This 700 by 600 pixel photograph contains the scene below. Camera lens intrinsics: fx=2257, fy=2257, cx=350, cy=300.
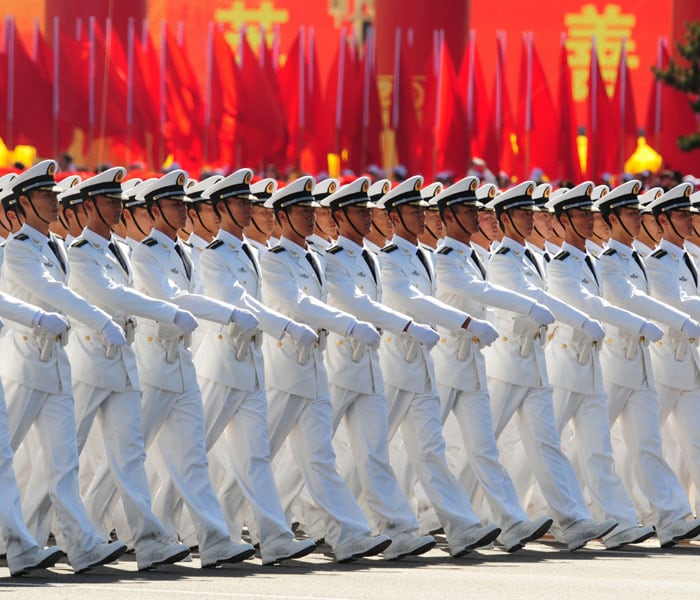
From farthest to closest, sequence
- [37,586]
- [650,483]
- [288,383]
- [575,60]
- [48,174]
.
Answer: [575,60], [650,483], [288,383], [48,174], [37,586]

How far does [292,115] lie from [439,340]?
1492 centimetres

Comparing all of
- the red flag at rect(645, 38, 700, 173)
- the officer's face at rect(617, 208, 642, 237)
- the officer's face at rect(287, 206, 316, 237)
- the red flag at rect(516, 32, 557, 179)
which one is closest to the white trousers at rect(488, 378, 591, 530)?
the officer's face at rect(617, 208, 642, 237)

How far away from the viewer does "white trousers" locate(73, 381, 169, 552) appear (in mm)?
10188

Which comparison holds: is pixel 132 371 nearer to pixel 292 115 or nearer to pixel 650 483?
pixel 650 483

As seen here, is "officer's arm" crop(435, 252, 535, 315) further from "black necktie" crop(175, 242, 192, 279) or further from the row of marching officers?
"black necktie" crop(175, 242, 192, 279)

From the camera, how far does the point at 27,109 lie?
25.2 metres

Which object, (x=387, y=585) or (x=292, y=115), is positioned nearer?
(x=387, y=585)

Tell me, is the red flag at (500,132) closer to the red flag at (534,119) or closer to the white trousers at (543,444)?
the red flag at (534,119)

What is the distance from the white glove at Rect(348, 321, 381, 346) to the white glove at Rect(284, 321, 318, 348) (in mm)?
237

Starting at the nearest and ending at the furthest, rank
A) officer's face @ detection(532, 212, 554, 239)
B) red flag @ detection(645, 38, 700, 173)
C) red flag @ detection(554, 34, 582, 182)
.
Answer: officer's face @ detection(532, 212, 554, 239) → red flag @ detection(554, 34, 582, 182) → red flag @ detection(645, 38, 700, 173)

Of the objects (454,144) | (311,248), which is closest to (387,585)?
(311,248)

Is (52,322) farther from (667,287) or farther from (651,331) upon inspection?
(667,287)

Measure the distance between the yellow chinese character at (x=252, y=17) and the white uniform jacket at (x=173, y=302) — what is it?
1201 inches

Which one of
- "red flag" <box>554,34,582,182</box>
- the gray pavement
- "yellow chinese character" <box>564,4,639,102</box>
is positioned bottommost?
the gray pavement
